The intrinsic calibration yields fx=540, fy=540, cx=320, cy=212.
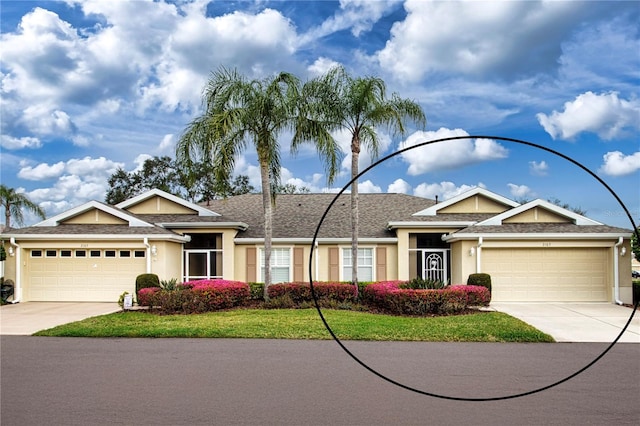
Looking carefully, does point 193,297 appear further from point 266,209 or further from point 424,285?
point 424,285

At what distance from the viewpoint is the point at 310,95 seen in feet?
60.3

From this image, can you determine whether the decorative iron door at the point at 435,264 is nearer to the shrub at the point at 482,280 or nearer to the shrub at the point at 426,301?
the shrub at the point at 482,280

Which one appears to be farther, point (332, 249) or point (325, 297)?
point (332, 249)

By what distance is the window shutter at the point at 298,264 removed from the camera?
22641mm

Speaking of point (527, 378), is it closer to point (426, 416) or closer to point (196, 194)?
point (426, 416)

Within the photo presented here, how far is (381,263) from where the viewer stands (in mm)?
22719

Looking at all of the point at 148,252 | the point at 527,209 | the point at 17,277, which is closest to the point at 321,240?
the point at 148,252

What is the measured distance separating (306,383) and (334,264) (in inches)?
575

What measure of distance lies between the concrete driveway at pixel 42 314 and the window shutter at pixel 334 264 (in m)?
8.49

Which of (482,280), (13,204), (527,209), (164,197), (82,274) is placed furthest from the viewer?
(13,204)

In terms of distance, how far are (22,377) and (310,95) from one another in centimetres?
1252

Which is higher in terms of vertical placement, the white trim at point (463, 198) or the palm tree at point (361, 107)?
the palm tree at point (361, 107)

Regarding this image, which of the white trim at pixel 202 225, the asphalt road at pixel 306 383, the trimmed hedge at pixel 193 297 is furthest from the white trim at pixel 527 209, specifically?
the trimmed hedge at pixel 193 297

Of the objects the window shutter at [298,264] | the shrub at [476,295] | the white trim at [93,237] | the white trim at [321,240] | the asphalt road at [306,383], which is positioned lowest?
the asphalt road at [306,383]
